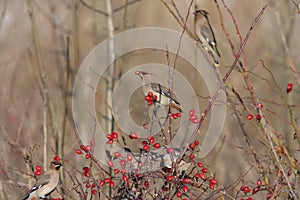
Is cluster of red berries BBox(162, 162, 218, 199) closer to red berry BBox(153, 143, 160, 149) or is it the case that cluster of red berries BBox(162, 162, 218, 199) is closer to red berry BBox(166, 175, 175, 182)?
red berry BBox(166, 175, 175, 182)

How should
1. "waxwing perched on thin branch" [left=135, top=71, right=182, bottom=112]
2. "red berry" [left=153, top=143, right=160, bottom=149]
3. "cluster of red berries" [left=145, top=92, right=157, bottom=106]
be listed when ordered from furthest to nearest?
"waxwing perched on thin branch" [left=135, top=71, right=182, bottom=112] → "cluster of red berries" [left=145, top=92, right=157, bottom=106] → "red berry" [left=153, top=143, right=160, bottom=149]

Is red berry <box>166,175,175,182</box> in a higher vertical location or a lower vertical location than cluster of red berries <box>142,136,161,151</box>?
lower

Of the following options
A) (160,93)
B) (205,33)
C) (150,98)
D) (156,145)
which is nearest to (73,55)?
(205,33)

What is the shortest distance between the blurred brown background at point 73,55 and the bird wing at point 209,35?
25.5 inches

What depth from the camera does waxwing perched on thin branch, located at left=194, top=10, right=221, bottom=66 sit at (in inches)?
139

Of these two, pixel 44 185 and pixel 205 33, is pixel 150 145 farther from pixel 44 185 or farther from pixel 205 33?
pixel 205 33

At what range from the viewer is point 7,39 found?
29.4ft

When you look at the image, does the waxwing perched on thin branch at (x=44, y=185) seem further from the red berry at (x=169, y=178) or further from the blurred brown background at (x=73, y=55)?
the red berry at (x=169, y=178)

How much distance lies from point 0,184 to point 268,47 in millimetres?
7180

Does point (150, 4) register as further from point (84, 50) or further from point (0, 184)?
point (0, 184)

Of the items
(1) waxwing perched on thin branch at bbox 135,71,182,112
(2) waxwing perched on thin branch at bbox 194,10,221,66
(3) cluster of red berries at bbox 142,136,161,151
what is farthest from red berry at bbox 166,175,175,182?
(2) waxwing perched on thin branch at bbox 194,10,221,66

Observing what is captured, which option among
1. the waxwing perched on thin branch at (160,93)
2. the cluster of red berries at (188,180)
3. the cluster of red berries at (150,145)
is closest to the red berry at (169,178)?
→ the cluster of red berries at (188,180)

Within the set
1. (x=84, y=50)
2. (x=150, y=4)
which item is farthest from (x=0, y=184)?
(x=150, y=4)

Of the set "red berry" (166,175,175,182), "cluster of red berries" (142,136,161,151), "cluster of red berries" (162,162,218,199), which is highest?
"cluster of red berries" (142,136,161,151)
